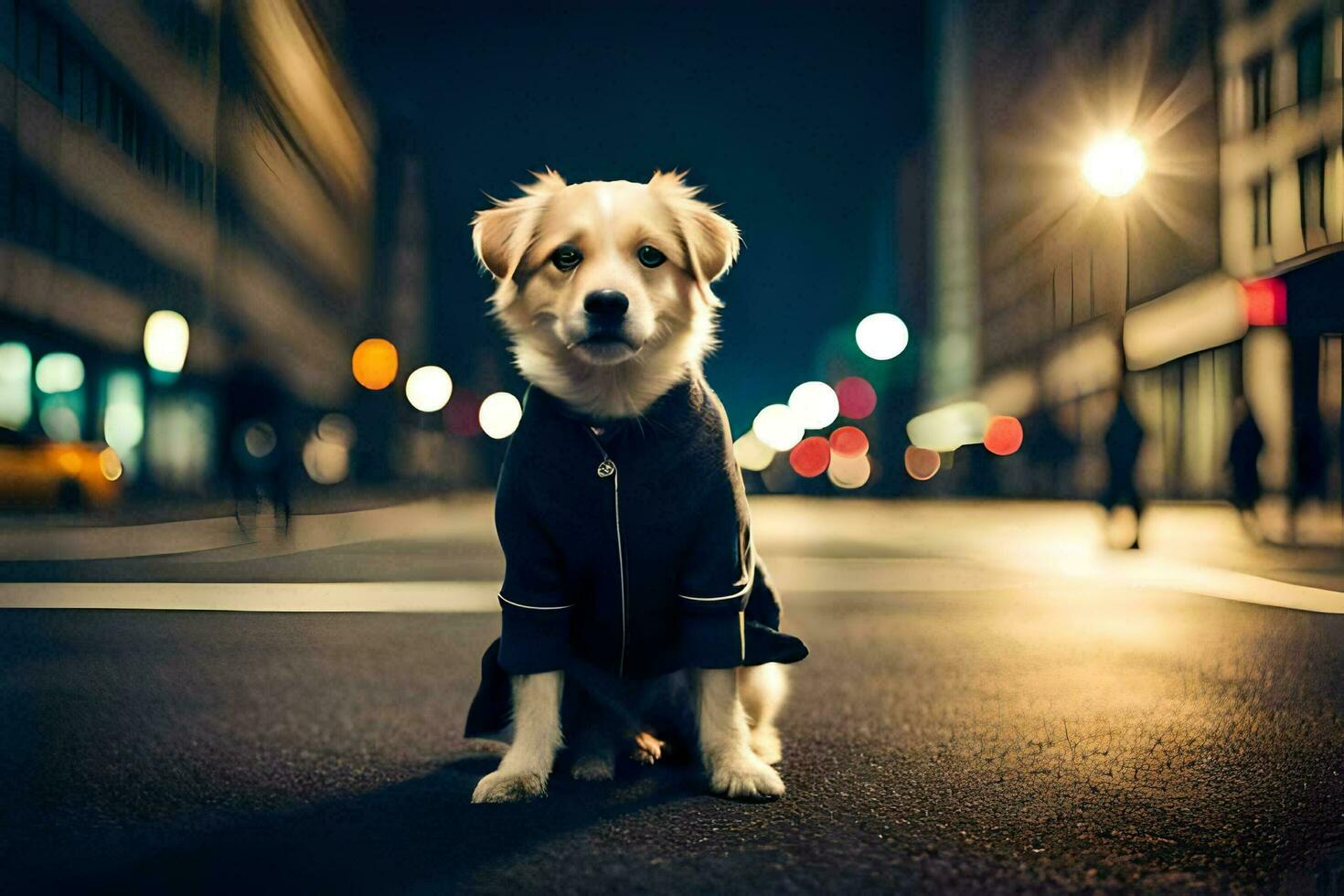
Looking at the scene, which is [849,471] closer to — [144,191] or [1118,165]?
[144,191]

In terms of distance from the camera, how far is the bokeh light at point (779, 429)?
362ft

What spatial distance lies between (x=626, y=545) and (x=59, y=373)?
26.8m

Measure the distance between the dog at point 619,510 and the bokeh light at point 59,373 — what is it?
82.0 feet

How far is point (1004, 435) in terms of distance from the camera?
177 ft

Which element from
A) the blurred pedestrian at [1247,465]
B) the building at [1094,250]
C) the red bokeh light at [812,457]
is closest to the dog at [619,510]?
the building at [1094,250]

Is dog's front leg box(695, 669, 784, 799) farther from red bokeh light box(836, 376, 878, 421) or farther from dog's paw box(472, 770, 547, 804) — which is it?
red bokeh light box(836, 376, 878, 421)

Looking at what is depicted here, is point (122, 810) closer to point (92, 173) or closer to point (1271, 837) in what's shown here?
point (1271, 837)

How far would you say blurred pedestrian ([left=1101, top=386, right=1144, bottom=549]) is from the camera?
13641 millimetres

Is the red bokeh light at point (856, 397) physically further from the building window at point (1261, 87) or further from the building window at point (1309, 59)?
the building window at point (1309, 59)

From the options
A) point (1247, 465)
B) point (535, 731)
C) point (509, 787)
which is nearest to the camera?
point (509, 787)

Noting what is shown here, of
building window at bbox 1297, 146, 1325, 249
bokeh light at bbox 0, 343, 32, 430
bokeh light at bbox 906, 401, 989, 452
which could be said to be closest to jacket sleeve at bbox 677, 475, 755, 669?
bokeh light at bbox 0, 343, 32, 430

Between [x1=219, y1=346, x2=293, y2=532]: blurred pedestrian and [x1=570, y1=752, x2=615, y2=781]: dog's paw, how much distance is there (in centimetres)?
1058

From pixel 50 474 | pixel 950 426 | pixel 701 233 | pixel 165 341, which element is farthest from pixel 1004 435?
pixel 701 233

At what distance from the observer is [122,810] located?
3172mm
